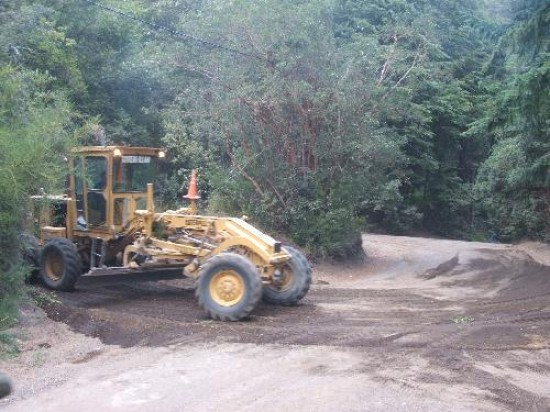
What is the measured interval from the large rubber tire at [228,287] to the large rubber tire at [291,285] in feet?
4.50

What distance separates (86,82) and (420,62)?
12141mm

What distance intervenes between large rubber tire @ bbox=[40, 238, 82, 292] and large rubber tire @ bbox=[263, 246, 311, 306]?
12.2 ft

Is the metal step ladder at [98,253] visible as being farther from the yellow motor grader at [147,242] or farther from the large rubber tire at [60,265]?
the large rubber tire at [60,265]

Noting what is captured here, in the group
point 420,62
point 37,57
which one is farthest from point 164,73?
point 420,62

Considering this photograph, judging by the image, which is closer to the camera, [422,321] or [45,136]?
[45,136]

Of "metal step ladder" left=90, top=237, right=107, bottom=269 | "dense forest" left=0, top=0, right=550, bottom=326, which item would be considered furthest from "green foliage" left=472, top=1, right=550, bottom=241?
"metal step ladder" left=90, top=237, right=107, bottom=269

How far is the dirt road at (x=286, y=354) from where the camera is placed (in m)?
7.84

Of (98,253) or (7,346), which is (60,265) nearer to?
(98,253)

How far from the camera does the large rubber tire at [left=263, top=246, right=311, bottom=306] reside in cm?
1340

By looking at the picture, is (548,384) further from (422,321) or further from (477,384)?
(422,321)

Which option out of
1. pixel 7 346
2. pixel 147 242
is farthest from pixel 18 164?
pixel 147 242

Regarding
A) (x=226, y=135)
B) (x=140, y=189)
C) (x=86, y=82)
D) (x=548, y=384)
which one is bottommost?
(x=548, y=384)

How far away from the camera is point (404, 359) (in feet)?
31.2

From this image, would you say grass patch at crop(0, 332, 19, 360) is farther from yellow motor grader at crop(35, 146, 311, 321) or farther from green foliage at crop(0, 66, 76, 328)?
yellow motor grader at crop(35, 146, 311, 321)
